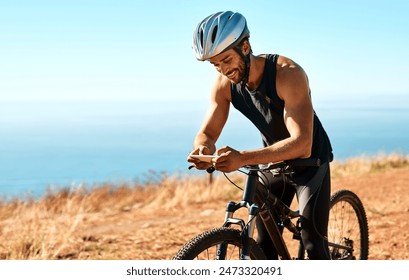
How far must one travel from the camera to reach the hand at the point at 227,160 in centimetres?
334

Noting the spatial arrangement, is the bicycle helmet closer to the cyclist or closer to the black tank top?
the cyclist

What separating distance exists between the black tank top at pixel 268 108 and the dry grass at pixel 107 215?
3.70m

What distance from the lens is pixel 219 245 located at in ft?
11.9

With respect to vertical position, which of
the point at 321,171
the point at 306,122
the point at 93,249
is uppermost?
the point at 306,122

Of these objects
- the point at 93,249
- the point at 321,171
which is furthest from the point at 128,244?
the point at 321,171

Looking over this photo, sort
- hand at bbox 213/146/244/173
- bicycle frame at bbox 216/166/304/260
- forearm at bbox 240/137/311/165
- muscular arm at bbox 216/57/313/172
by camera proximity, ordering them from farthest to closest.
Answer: bicycle frame at bbox 216/166/304/260
muscular arm at bbox 216/57/313/172
forearm at bbox 240/137/311/165
hand at bbox 213/146/244/173

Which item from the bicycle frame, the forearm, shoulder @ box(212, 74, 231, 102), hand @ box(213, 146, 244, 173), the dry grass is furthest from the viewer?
the dry grass

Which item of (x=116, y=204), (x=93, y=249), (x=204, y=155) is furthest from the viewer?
(x=116, y=204)

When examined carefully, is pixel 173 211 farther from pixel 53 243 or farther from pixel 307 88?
pixel 307 88

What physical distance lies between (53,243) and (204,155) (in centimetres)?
454

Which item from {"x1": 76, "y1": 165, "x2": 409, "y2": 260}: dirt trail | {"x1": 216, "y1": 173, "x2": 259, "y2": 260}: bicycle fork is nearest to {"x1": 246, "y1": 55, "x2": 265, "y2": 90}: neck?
{"x1": 216, "y1": 173, "x2": 259, "y2": 260}: bicycle fork

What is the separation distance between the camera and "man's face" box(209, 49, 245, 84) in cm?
379

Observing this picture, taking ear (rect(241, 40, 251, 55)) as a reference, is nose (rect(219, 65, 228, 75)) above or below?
below
